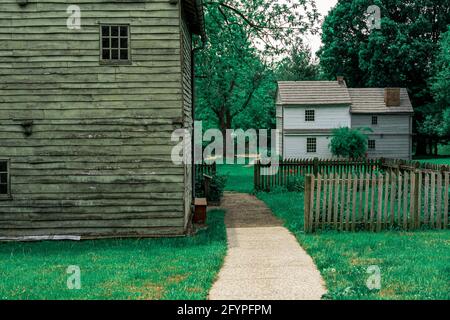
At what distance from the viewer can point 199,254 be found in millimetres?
11500

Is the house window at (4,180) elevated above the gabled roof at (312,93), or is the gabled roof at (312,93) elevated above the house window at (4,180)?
the gabled roof at (312,93)

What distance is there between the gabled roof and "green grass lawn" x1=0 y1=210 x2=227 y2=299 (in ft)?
103

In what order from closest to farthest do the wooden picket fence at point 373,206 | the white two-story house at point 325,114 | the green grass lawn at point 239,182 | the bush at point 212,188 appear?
the wooden picket fence at point 373,206, the bush at point 212,188, the green grass lawn at point 239,182, the white two-story house at point 325,114

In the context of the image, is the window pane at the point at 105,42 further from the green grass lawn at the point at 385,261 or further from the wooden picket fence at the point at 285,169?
the wooden picket fence at the point at 285,169

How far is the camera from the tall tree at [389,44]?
50.6 m

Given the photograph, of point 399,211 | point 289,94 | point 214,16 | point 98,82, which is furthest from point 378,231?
point 289,94

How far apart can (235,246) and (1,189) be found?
6448mm

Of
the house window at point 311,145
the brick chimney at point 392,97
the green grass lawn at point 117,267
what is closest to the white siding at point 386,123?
the brick chimney at point 392,97

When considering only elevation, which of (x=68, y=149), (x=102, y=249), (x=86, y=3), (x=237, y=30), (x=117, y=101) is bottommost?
(x=102, y=249)

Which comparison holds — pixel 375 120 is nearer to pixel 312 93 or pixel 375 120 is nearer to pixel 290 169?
pixel 312 93

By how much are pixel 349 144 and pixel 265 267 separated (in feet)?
107

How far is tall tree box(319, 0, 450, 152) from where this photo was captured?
50.6 m

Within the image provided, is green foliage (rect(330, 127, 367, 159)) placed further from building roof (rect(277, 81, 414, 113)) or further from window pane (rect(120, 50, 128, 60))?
window pane (rect(120, 50, 128, 60))

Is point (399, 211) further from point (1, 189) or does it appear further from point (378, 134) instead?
point (378, 134)
